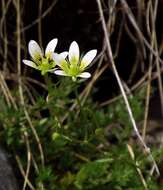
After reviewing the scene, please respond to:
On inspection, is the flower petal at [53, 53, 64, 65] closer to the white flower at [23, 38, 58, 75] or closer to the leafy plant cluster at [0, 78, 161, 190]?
the white flower at [23, 38, 58, 75]

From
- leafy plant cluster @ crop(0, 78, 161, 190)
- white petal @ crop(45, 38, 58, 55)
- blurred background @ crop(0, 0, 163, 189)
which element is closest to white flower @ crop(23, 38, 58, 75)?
white petal @ crop(45, 38, 58, 55)

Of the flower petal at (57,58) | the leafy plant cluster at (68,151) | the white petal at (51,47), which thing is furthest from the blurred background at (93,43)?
the flower petal at (57,58)

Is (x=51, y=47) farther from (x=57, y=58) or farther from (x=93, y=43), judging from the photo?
(x=93, y=43)

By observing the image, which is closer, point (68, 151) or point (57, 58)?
point (57, 58)

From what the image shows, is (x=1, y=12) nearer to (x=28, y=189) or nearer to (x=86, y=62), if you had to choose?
(x=28, y=189)

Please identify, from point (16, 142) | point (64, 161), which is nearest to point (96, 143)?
point (64, 161)

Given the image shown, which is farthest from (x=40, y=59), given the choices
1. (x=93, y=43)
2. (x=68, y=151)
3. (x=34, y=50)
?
(x=93, y=43)

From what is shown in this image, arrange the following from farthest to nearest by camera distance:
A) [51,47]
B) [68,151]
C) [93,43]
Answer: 1. [93,43]
2. [68,151]
3. [51,47]

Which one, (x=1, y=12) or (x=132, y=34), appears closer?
(x=1, y=12)

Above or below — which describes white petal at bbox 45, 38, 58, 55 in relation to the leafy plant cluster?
above

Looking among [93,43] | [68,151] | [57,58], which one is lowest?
[68,151]

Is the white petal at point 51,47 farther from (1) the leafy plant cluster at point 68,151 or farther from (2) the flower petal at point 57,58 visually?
(1) the leafy plant cluster at point 68,151
